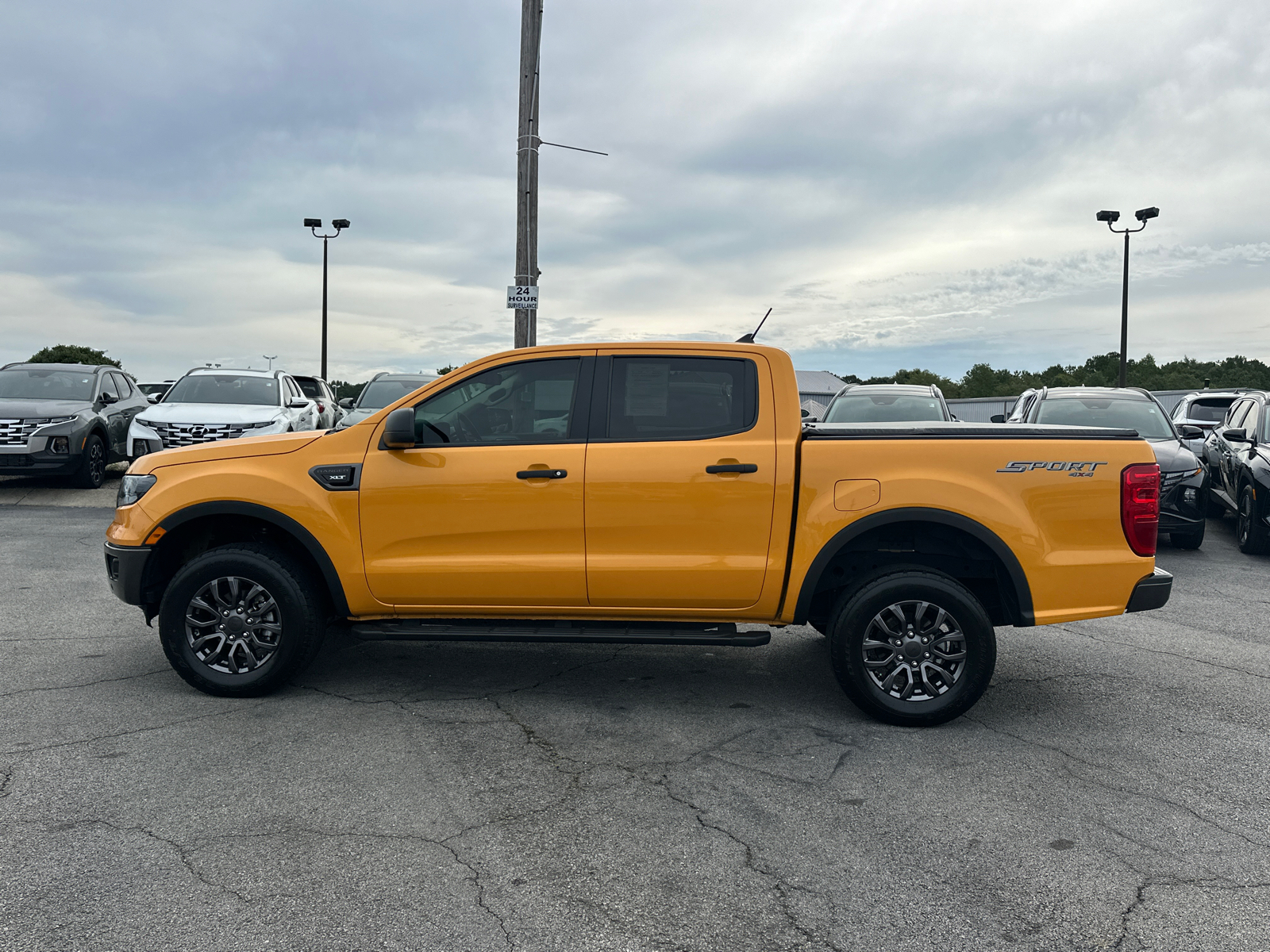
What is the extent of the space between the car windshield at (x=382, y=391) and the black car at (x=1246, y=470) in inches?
449

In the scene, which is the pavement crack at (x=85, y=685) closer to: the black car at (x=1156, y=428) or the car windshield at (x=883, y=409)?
the black car at (x=1156, y=428)

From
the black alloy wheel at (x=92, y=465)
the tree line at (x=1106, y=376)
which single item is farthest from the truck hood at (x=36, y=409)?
the tree line at (x=1106, y=376)

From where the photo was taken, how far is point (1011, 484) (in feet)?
15.6

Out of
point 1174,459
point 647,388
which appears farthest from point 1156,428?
point 647,388

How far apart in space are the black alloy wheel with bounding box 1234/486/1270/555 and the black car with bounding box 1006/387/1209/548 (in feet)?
1.37

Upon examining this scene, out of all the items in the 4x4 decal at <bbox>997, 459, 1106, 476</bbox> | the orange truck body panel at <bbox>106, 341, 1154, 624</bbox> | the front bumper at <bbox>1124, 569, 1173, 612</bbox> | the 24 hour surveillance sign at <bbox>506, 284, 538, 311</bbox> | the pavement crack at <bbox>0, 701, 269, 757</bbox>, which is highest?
the 24 hour surveillance sign at <bbox>506, 284, 538, 311</bbox>

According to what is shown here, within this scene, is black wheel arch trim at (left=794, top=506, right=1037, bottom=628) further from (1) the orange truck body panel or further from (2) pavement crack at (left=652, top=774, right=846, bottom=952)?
(2) pavement crack at (left=652, top=774, right=846, bottom=952)

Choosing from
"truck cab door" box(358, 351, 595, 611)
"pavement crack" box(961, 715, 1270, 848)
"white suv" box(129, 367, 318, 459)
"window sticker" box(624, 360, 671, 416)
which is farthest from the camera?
"white suv" box(129, 367, 318, 459)

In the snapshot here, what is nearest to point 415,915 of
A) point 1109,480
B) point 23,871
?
point 23,871

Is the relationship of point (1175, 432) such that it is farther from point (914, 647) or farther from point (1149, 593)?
point (914, 647)

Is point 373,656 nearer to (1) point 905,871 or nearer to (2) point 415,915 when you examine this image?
(2) point 415,915

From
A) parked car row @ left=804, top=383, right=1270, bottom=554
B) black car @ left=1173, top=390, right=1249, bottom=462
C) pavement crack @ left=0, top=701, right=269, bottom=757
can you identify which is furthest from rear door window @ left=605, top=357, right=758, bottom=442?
black car @ left=1173, top=390, right=1249, bottom=462

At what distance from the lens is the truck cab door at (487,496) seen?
4.92 meters

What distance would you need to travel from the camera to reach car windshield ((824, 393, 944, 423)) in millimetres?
12734
